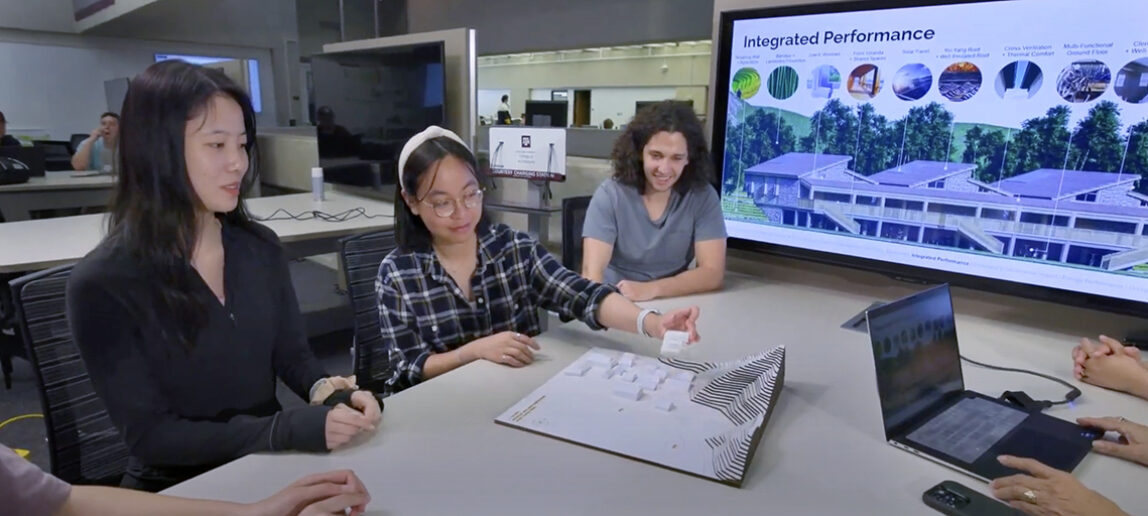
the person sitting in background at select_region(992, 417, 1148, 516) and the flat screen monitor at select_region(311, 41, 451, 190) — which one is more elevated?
the flat screen monitor at select_region(311, 41, 451, 190)

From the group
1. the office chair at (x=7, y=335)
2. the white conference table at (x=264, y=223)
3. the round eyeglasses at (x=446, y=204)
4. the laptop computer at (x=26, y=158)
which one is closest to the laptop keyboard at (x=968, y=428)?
the round eyeglasses at (x=446, y=204)

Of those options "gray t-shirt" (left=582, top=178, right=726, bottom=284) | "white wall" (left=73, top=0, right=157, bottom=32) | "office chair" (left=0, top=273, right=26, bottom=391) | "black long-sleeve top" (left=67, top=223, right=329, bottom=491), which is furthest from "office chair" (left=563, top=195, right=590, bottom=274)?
"white wall" (left=73, top=0, right=157, bottom=32)

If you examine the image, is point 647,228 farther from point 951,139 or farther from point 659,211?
point 951,139

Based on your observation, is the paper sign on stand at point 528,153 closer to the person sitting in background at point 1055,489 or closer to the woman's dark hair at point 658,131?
the woman's dark hair at point 658,131

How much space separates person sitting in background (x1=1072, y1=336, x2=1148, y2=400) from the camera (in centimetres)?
117

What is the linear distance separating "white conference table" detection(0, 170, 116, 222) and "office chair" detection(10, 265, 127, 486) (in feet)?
11.9

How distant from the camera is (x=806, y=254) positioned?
1.76 metres

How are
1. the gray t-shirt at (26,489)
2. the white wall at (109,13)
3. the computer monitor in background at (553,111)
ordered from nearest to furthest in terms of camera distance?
the gray t-shirt at (26,489) → the white wall at (109,13) → the computer monitor in background at (553,111)

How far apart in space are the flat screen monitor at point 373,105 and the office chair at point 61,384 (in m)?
1.85

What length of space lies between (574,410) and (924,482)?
1.75 feet

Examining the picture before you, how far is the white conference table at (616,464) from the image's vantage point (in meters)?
0.81

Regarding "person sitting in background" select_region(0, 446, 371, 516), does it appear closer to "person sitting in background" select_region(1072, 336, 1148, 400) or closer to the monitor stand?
the monitor stand

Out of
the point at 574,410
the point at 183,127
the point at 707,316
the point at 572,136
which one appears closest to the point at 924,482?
the point at 574,410

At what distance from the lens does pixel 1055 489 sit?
798 mm
